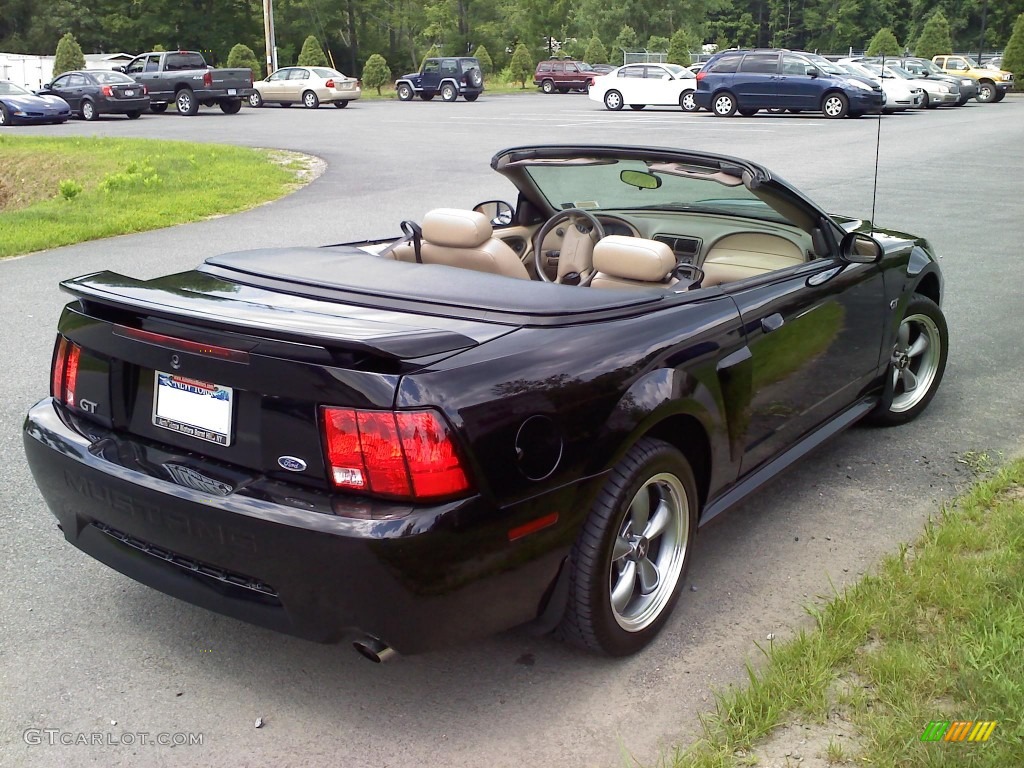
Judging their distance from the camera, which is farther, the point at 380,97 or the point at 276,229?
the point at 380,97

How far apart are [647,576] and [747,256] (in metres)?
1.53

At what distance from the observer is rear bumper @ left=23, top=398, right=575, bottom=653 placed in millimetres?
2541

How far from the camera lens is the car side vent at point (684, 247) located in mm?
4334

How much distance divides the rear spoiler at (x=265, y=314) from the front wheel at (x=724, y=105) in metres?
28.1

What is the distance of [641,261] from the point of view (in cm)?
351

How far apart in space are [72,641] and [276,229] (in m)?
8.51

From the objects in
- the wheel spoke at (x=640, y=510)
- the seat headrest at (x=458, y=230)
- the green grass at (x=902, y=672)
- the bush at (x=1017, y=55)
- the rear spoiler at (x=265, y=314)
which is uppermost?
the bush at (x=1017, y=55)

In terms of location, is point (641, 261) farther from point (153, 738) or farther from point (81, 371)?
point (153, 738)

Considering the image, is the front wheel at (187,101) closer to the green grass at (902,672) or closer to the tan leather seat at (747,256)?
the tan leather seat at (747,256)

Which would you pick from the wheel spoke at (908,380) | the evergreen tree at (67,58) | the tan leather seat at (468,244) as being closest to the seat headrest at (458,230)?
the tan leather seat at (468,244)

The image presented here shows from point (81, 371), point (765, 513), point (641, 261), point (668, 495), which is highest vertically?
point (641, 261)

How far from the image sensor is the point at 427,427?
2.55 metres

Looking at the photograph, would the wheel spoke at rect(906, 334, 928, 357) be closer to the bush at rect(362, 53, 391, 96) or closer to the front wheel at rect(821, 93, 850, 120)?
the front wheel at rect(821, 93, 850, 120)

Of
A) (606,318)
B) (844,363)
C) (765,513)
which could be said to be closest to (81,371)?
(606,318)
